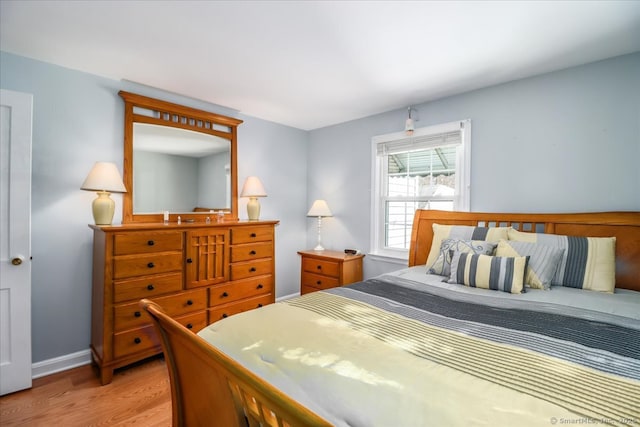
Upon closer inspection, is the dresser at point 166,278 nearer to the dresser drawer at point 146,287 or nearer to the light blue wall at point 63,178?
the dresser drawer at point 146,287

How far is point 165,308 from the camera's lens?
2.46m

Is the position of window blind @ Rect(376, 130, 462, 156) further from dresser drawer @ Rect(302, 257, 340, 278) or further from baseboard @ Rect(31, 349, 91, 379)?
baseboard @ Rect(31, 349, 91, 379)

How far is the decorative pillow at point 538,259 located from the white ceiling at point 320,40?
4.60ft

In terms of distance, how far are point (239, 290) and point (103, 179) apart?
149 centimetres

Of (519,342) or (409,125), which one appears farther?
(409,125)

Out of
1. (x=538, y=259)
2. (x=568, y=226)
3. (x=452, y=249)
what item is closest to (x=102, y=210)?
(x=452, y=249)

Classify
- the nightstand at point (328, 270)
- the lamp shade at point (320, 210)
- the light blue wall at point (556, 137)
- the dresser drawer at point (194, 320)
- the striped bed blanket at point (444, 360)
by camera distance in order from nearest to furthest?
1. the striped bed blanket at point (444, 360)
2. the light blue wall at point (556, 137)
3. the dresser drawer at point (194, 320)
4. the nightstand at point (328, 270)
5. the lamp shade at point (320, 210)

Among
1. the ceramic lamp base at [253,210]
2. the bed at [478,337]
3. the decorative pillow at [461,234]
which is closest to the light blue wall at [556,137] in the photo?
the bed at [478,337]

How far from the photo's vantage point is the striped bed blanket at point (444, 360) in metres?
0.75

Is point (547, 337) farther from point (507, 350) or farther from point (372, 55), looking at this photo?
point (372, 55)

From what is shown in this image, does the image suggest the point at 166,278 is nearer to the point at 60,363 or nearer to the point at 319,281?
the point at 60,363

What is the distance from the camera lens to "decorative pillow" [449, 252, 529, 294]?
1858 mm

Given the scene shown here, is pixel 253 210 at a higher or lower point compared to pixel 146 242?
higher

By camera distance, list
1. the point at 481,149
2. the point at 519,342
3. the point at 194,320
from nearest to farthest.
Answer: the point at 519,342
the point at 194,320
the point at 481,149
